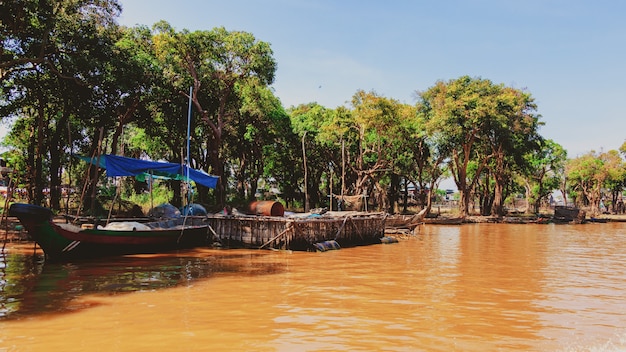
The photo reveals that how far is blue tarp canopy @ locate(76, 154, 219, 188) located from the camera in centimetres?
1644

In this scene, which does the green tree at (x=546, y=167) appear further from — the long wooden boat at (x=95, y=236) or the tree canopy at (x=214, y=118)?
the long wooden boat at (x=95, y=236)

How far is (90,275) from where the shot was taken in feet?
36.0

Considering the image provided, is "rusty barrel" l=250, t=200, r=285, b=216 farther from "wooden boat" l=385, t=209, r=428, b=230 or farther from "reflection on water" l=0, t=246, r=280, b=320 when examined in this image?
"wooden boat" l=385, t=209, r=428, b=230

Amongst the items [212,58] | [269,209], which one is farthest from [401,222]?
[212,58]

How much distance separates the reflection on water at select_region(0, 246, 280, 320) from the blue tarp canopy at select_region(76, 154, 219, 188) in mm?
3780

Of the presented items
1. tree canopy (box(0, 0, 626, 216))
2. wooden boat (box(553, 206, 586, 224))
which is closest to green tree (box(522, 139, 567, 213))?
tree canopy (box(0, 0, 626, 216))

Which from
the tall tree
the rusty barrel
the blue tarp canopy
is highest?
the tall tree

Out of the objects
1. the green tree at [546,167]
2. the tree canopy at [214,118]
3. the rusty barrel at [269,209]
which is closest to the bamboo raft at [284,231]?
the rusty barrel at [269,209]

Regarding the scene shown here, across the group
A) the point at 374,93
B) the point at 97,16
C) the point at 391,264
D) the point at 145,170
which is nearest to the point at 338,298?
the point at 391,264

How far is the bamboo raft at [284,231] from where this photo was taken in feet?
54.9

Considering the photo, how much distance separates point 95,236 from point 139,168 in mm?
4174

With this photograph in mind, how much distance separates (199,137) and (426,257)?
76.2ft

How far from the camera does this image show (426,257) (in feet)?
51.8

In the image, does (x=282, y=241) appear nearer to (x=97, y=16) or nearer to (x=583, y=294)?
(x=583, y=294)
